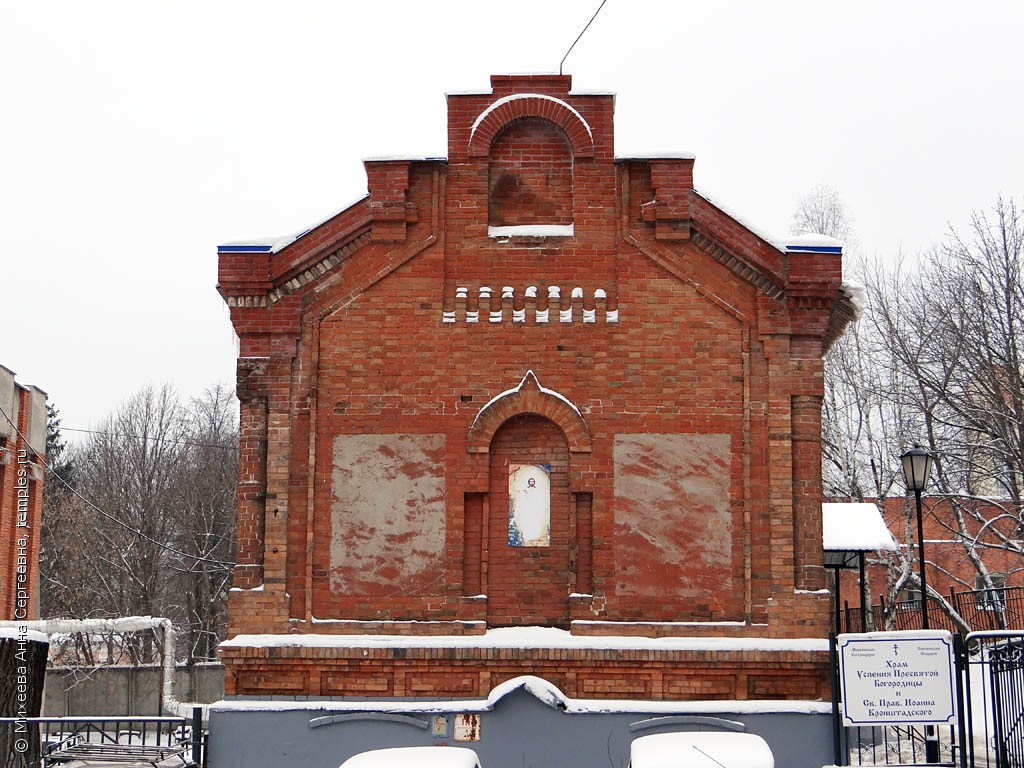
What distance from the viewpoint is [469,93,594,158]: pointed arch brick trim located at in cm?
1334

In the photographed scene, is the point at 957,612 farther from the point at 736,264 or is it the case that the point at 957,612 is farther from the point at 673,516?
the point at 736,264

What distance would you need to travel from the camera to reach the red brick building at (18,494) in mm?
20734

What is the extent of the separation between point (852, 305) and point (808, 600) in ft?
11.3

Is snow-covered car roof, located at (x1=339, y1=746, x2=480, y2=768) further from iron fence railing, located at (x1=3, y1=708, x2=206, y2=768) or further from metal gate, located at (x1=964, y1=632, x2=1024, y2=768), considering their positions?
metal gate, located at (x1=964, y1=632, x2=1024, y2=768)

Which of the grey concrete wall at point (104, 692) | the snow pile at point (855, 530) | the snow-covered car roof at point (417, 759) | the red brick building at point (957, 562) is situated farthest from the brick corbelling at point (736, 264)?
the grey concrete wall at point (104, 692)

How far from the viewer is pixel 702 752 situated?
25.9ft

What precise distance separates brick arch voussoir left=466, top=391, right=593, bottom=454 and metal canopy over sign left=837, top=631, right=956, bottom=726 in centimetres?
364

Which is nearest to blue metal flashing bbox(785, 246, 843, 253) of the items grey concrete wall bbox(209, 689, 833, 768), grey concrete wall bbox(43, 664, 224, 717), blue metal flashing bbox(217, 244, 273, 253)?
grey concrete wall bbox(209, 689, 833, 768)

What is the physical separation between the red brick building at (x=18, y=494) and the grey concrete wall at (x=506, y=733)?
33.0 feet

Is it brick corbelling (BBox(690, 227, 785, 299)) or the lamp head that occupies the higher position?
brick corbelling (BBox(690, 227, 785, 299))

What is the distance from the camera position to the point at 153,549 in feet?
121

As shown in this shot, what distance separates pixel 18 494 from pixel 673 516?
14282 millimetres

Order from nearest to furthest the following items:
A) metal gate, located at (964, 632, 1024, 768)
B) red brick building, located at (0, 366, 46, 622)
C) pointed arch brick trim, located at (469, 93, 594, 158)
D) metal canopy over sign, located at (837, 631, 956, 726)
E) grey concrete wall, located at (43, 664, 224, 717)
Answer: metal gate, located at (964, 632, 1024, 768), metal canopy over sign, located at (837, 631, 956, 726), pointed arch brick trim, located at (469, 93, 594, 158), red brick building, located at (0, 366, 46, 622), grey concrete wall, located at (43, 664, 224, 717)

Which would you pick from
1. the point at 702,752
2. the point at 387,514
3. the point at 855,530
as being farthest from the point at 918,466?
the point at 702,752
